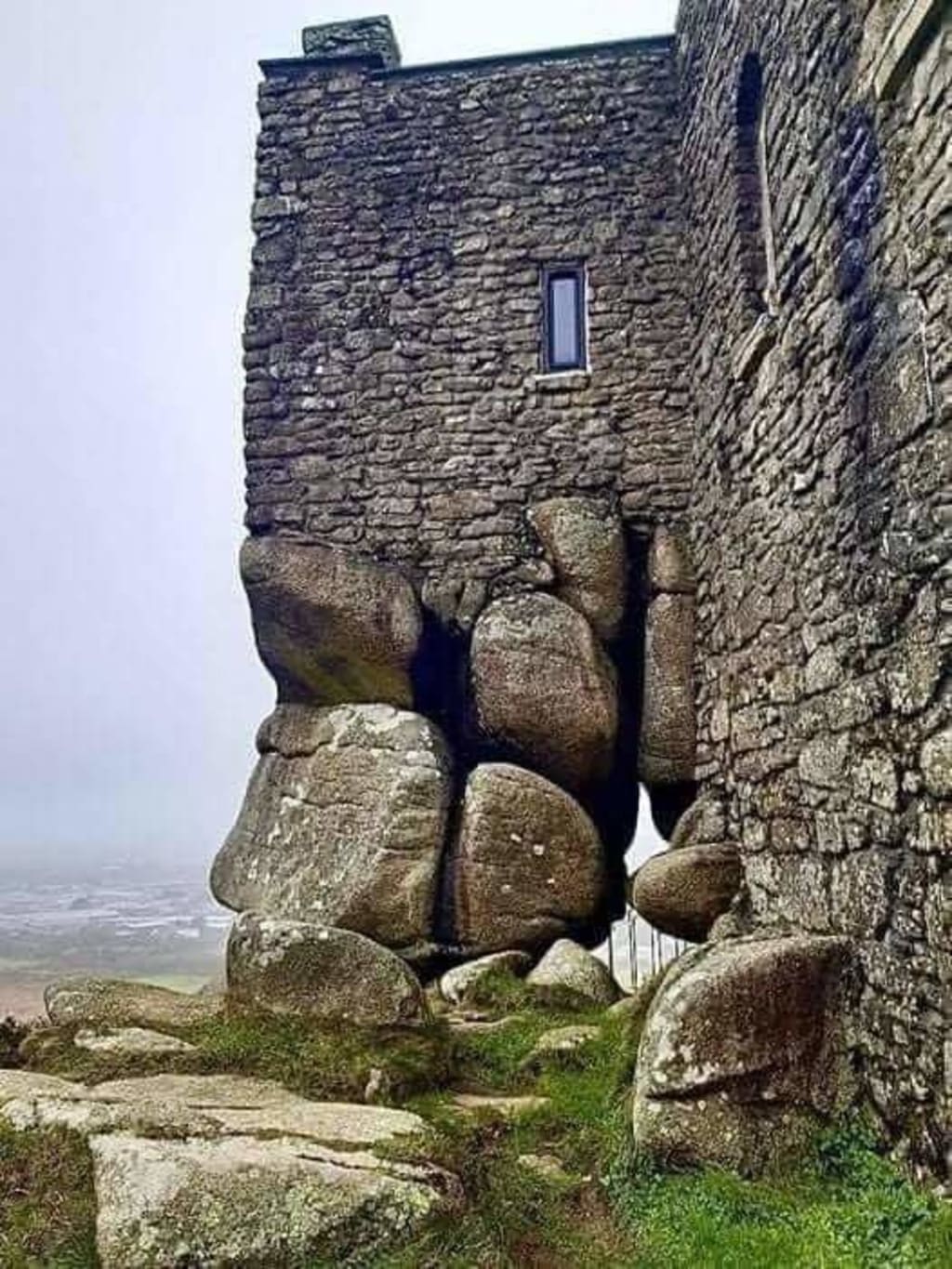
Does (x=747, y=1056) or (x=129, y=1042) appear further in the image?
(x=129, y=1042)

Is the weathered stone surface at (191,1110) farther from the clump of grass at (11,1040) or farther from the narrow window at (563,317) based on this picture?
the narrow window at (563,317)

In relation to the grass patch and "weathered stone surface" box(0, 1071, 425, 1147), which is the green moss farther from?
"weathered stone surface" box(0, 1071, 425, 1147)

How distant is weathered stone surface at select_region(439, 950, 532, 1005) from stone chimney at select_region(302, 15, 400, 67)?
28.3 ft

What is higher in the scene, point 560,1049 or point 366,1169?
point 366,1169

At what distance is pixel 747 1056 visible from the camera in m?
4.80

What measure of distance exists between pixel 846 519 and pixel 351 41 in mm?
8092

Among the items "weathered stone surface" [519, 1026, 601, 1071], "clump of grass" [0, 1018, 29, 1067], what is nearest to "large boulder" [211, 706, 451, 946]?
"weathered stone surface" [519, 1026, 601, 1071]

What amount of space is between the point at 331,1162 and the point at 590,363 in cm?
740

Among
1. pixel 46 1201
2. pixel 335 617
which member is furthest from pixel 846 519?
pixel 335 617

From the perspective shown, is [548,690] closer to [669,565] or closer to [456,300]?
[669,565]

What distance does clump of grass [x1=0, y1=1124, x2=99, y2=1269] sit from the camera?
12.3 ft

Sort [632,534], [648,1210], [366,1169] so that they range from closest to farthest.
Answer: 1. [366,1169]
2. [648,1210]
3. [632,534]

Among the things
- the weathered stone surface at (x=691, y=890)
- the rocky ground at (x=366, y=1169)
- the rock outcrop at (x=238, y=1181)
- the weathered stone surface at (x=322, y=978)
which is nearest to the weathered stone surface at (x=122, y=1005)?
the rocky ground at (x=366, y=1169)

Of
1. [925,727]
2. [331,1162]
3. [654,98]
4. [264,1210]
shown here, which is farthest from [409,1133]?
[654,98]
